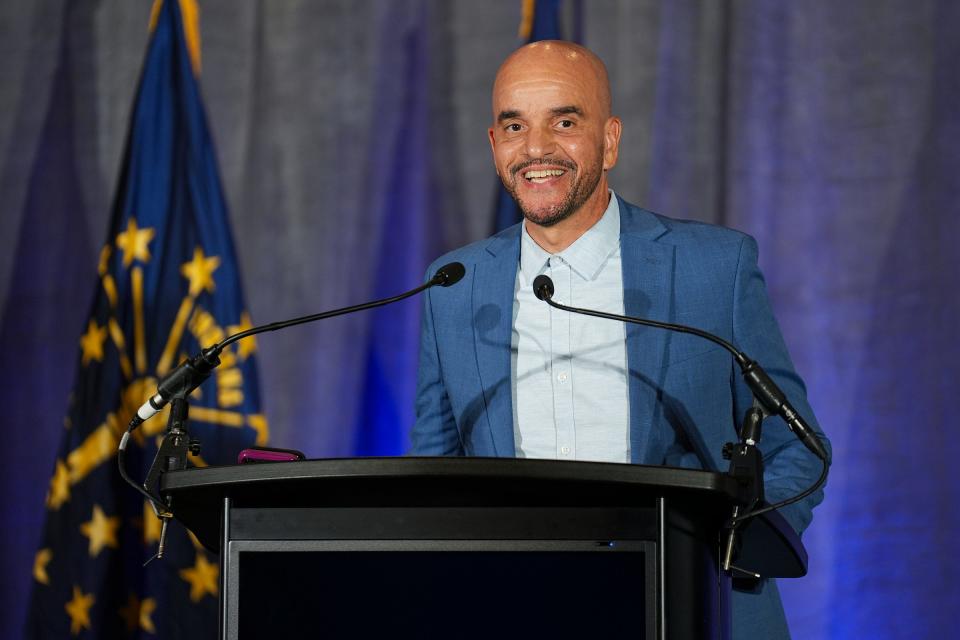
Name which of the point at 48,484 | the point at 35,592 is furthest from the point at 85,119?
the point at 35,592

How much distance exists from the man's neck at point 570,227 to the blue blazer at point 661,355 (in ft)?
0.16

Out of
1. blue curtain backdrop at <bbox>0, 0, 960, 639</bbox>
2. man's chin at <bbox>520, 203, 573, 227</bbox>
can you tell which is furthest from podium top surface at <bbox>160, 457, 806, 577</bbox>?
blue curtain backdrop at <bbox>0, 0, 960, 639</bbox>

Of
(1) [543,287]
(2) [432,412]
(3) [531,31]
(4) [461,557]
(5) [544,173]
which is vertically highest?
(3) [531,31]

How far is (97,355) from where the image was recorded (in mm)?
3453

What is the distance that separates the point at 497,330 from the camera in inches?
87.1

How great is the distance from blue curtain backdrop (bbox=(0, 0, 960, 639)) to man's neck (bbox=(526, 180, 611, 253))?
3.09 ft

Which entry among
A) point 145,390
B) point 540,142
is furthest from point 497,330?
point 145,390

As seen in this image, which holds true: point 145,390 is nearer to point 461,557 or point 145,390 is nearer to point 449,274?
point 449,274

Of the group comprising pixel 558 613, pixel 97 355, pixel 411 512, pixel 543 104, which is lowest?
pixel 558 613

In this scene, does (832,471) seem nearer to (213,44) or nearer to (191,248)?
(191,248)

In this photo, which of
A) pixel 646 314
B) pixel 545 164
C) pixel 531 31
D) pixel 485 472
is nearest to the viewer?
pixel 485 472

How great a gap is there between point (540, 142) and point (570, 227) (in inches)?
7.0

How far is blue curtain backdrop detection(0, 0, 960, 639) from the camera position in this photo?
10.1 feet

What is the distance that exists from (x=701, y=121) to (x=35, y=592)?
2351 mm
